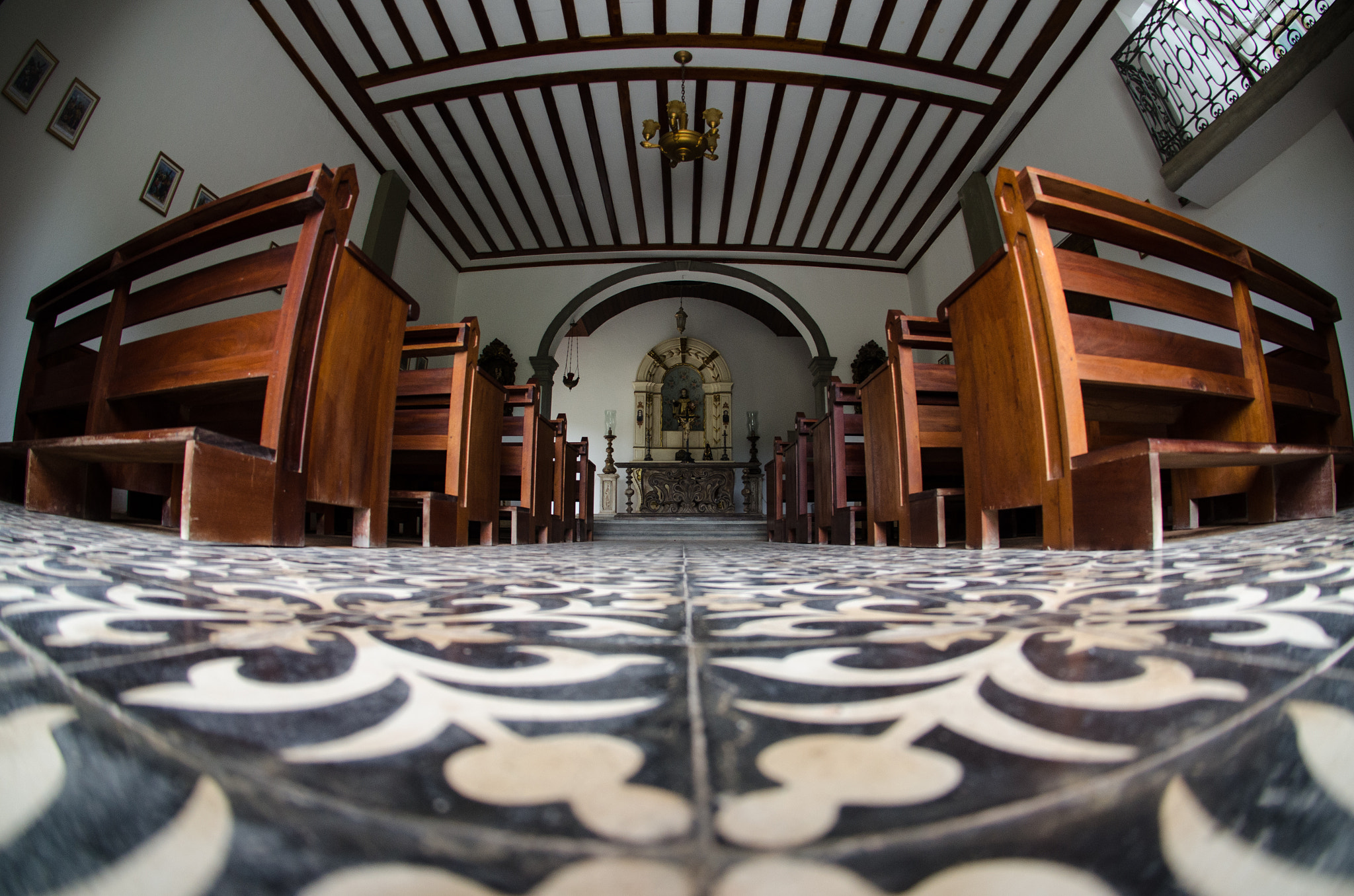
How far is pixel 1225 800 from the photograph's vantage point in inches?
7.2

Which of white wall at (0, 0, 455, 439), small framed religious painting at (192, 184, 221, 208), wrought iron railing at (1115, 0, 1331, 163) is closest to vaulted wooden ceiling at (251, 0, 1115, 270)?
white wall at (0, 0, 455, 439)

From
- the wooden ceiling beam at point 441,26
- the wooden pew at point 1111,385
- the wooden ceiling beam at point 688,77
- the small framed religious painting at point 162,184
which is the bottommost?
the wooden pew at point 1111,385

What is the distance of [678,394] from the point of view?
31.7 ft

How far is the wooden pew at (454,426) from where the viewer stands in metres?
2.60

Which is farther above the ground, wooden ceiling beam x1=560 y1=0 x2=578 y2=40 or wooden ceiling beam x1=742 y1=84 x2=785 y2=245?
wooden ceiling beam x1=560 y1=0 x2=578 y2=40

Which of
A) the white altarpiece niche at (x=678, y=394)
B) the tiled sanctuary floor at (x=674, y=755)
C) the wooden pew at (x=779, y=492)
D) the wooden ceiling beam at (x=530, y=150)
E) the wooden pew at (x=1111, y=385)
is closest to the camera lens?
the tiled sanctuary floor at (x=674, y=755)

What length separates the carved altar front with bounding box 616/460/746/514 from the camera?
8.68 m

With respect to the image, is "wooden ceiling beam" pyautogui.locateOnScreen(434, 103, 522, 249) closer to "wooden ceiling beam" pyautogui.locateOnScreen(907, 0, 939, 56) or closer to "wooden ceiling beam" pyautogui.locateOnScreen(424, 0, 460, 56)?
"wooden ceiling beam" pyautogui.locateOnScreen(424, 0, 460, 56)

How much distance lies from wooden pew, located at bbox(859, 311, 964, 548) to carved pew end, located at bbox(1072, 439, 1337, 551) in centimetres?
69

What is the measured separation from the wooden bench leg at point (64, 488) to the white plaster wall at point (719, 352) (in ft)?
25.6

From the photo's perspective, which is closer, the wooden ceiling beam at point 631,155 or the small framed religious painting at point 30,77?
the small framed religious painting at point 30,77

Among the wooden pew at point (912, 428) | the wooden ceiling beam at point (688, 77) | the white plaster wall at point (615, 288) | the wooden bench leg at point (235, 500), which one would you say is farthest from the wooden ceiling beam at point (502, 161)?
the wooden bench leg at point (235, 500)

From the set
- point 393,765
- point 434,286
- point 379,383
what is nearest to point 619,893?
point 393,765

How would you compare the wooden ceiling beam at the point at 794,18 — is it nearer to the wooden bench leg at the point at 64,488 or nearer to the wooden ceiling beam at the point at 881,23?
the wooden ceiling beam at the point at 881,23
